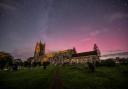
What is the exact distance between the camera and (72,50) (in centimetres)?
13350

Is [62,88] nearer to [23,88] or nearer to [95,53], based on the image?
[23,88]

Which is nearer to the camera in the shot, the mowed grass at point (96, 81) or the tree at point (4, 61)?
the mowed grass at point (96, 81)

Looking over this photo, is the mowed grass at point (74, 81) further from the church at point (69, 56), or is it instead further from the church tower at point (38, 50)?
the church tower at point (38, 50)

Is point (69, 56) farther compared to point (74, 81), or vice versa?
point (69, 56)

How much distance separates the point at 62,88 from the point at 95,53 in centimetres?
9597

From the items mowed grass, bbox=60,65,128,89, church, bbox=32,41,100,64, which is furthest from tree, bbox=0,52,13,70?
church, bbox=32,41,100,64

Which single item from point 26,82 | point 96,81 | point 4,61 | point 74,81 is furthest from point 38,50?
point 96,81

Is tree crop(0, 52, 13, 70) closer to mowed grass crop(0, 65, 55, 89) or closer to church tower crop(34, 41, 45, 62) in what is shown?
mowed grass crop(0, 65, 55, 89)

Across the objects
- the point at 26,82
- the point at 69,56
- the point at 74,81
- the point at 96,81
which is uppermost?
the point at 69,56

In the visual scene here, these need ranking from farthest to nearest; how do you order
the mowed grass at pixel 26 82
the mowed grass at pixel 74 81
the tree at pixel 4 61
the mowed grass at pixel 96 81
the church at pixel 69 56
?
the church at pixel 69 56, the tree at pixel 4 61, the mowed grass at pixel 26 82, the mowed grass at pixel 74 81, the mowed grass at pixel 96 81

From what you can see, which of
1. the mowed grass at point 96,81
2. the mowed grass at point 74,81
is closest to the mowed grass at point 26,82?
the mowed grass at point 74,81

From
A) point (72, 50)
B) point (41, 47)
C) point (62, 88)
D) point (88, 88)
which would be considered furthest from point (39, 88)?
point (41, 47)

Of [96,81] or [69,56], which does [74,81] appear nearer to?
[96,81]

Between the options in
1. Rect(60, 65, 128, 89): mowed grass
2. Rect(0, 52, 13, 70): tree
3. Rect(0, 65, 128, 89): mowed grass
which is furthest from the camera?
Rect(0, 52, 13, 70): tree
